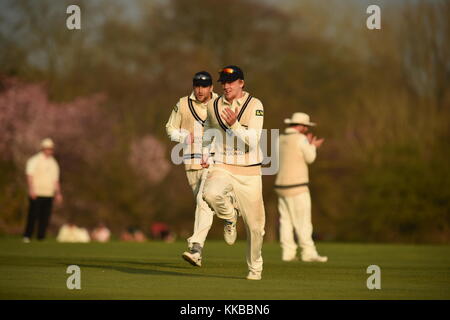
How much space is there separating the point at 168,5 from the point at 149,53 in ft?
12.3

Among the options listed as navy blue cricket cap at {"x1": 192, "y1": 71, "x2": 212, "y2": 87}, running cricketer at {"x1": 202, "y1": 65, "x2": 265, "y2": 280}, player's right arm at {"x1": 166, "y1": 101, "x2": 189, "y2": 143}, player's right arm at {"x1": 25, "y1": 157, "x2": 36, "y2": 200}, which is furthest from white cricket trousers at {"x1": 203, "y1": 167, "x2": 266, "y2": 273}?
player's right arm at {"x1": 25, "y1": 157, "x2": 36, "y2": 200}

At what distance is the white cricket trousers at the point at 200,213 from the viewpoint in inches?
577

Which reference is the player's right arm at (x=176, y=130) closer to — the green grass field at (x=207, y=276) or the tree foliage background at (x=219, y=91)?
the green grass field at (x=207, y=276)

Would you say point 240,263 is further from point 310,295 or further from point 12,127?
point 12,127

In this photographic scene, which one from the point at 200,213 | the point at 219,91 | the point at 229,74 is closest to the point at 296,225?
the point at 200,213

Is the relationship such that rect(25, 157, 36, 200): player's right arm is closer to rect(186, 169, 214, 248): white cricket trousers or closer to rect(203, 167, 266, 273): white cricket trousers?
rect(186, 169, 214, 248): white cricket trousers

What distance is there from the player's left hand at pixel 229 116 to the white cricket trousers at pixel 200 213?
102 inches

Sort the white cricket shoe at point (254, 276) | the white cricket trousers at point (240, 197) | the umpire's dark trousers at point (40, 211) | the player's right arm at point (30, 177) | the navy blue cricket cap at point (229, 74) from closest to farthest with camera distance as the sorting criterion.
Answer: the navy blue cricket cap at point (229, 74)
the white cricket trousers at point (240, 197)
the white cricket shoe at point (254, 276)
the player's right arm at point (30, 177)
the umpire's dark trousers at point (40, 211)

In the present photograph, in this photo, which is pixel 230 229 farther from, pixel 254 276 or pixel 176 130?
pixel 176 130

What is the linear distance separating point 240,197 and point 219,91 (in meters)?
25.7

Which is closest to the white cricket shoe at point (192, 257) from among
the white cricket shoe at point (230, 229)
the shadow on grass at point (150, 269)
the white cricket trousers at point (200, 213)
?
the shadow on grass at point (150, 269)

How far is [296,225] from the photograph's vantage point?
62.7 feet

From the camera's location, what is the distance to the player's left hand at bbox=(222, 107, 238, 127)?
40.6 feet

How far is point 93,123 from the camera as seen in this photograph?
47.6 m
